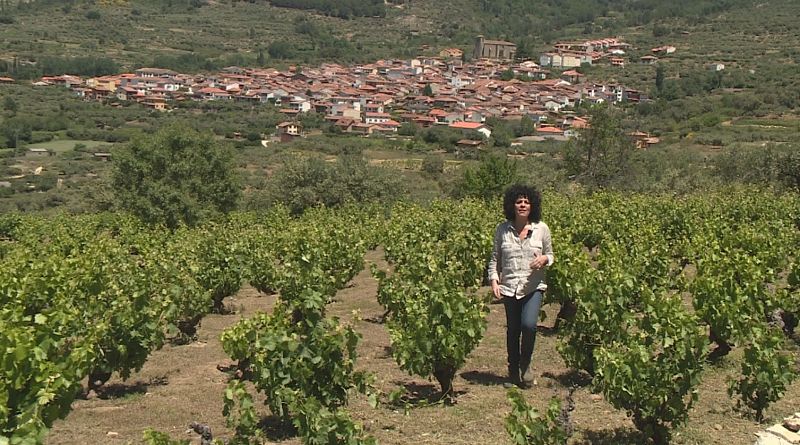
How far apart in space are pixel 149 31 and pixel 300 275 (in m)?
146

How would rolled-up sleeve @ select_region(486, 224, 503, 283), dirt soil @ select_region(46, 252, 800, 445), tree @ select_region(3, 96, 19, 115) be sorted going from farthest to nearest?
tree @ select_region(3, 96, 19, 115) → rolled-up sleeve @ select_region(486, 224, 503, 283) → dirt soil @ select_region(46, 252, 800, 445)

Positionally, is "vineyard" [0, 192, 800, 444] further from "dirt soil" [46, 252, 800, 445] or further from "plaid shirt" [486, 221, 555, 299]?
"plaid shirt" [486, 221, 555, 299]

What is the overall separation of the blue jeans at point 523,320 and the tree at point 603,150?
2964 centimetres

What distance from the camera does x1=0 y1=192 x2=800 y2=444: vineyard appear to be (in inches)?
229

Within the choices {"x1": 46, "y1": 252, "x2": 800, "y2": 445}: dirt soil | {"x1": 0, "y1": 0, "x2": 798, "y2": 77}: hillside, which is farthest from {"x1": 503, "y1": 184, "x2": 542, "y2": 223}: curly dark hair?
{"x1": 0, "y1": 0, "x2": 798, "y2": 77}: hillside

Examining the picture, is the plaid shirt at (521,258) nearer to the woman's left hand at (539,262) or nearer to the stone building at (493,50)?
the woman's left hand at (539,262)

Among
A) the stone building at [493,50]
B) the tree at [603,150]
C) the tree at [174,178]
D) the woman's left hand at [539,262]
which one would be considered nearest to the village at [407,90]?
the stone building at [493,50]

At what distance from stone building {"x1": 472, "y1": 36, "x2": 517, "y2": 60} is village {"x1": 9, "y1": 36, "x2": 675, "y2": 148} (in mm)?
8206

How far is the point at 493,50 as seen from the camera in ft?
489

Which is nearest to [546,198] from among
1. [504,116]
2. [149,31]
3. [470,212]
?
[470,212]

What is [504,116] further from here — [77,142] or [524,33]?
[524,33]

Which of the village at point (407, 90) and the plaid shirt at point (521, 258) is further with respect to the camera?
the village at point (407, 90)

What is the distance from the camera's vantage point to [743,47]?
331 ft

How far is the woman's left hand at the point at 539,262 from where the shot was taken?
664 cm
